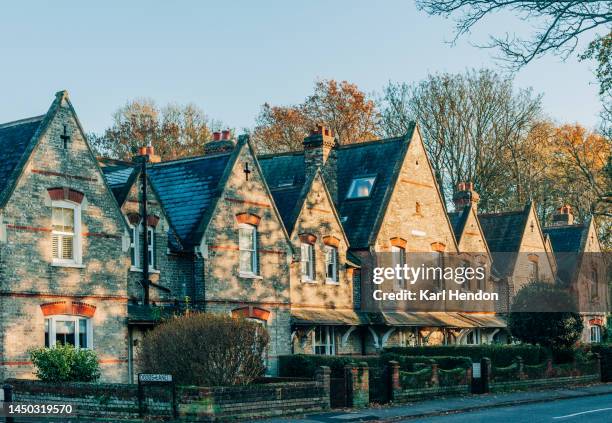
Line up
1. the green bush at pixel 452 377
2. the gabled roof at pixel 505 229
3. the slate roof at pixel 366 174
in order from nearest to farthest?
the green bush at pixel 452 377
the slate roof at pixel 366 174
the gabled roof at pixel 505 229

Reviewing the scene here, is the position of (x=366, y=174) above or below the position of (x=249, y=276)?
above

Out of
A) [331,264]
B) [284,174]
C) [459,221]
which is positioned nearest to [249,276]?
[331,264]

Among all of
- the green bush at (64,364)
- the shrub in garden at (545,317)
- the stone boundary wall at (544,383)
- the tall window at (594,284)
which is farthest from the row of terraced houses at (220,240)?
the tall window at (594,284)

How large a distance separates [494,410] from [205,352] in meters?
9.05

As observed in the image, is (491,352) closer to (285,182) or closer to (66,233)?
(285,182)

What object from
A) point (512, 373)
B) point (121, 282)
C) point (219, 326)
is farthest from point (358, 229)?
point (219, 326)

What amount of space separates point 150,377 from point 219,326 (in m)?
2.42

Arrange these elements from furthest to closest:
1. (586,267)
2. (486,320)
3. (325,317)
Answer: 1. (586,267)
2. (486,320)
3. (325,317)

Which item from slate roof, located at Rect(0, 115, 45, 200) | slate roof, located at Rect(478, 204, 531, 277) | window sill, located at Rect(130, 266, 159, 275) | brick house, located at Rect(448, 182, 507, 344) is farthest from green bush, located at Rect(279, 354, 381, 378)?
slate roof, located at Rect(478, 204, 531, 277)

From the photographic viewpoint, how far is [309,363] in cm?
3372

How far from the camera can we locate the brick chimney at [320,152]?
42.2 meters

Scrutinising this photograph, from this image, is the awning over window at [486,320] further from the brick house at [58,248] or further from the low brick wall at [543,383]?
the brick house at [58,248]

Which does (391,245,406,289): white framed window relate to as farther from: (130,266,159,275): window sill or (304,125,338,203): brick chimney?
(130,266,159,275): window sill

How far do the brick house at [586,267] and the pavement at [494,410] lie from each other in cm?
2405
